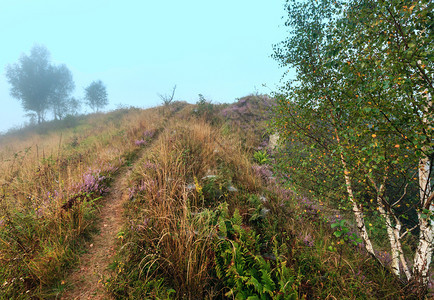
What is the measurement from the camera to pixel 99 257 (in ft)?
10.1

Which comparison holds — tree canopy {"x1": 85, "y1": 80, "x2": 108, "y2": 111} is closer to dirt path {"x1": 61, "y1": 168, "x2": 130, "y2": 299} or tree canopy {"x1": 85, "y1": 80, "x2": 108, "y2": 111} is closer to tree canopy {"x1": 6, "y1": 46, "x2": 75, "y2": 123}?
tree canopy {"x1": 6, "y1": 46, "x2": 75, "y2": 123}

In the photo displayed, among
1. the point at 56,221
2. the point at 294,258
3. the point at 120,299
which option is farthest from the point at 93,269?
the point at 294,258

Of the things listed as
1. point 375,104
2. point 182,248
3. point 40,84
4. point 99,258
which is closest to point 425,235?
point 375,104

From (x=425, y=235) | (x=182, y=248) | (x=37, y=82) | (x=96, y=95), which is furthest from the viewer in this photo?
(x=96, y=95)

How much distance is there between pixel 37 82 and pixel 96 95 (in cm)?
1076

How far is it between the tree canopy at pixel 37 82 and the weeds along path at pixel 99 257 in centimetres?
3470

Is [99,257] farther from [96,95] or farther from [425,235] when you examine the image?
[96,95]

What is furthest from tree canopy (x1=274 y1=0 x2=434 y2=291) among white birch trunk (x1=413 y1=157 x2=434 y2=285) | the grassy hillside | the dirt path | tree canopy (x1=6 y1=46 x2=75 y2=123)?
tree canopy (x1=6 y1=46 x2=75 y2=123)

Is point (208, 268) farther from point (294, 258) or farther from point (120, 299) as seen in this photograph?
point (294, 258)

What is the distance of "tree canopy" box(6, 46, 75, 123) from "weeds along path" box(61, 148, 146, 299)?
34700 millimetres

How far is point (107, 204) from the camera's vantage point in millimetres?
4656

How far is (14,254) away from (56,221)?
63 centimetres

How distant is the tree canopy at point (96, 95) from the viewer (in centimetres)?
3840

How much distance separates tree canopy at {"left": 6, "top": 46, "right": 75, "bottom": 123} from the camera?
1082 inches
